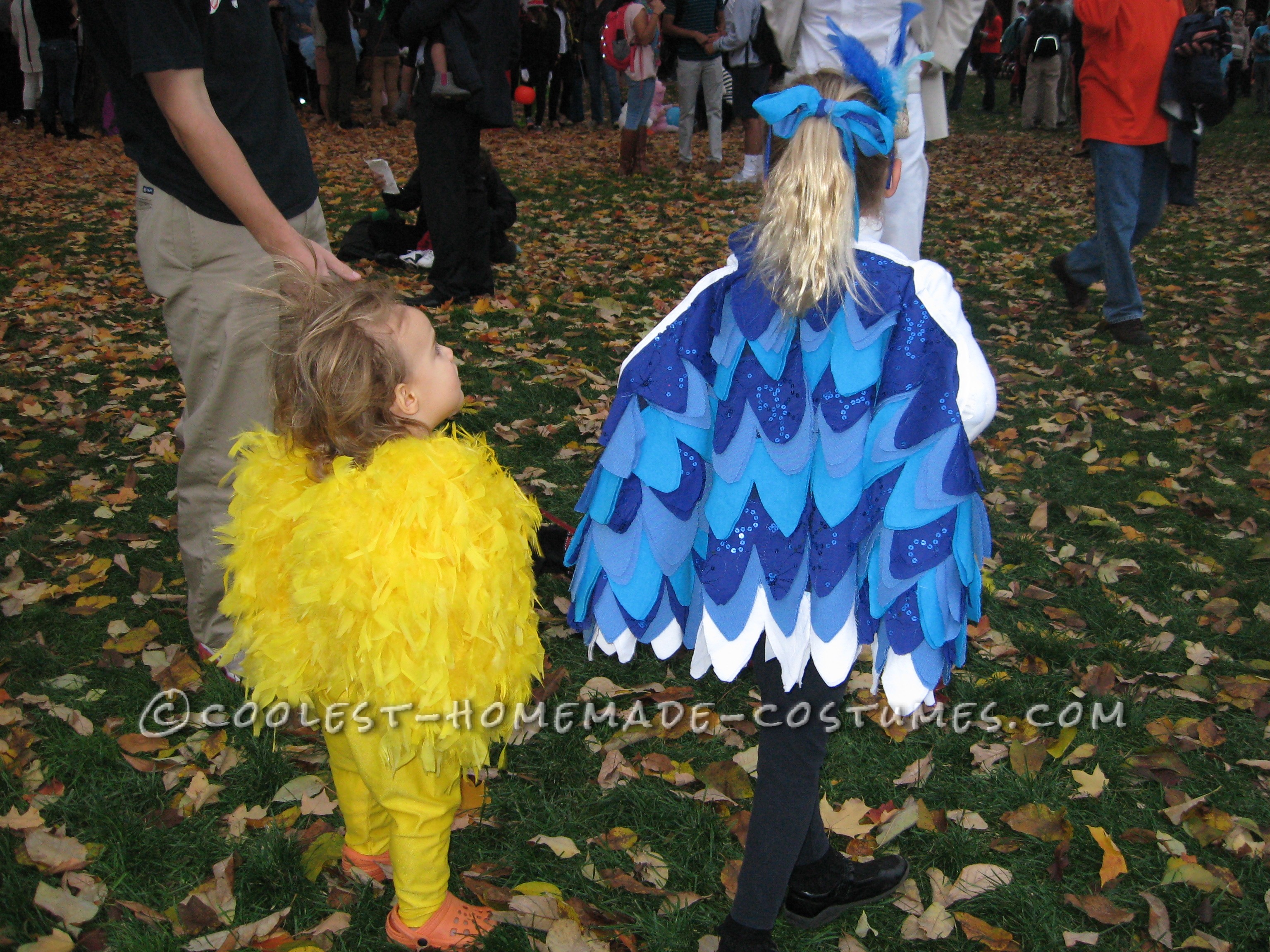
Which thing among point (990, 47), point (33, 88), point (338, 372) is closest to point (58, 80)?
point (33, 88)

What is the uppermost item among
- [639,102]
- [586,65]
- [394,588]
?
[586,65]

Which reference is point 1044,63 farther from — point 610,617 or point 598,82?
point 610,617

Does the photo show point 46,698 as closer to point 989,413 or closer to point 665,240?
point 989,413

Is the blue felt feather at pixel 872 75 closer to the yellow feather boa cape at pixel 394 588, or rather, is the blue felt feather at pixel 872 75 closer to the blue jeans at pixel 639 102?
the yellow feather boa cape at pixel 394 588

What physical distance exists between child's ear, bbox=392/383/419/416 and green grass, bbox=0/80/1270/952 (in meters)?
1.19

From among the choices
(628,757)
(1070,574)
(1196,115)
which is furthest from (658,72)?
(628,757)

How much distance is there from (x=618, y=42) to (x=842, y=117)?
9780 millimetres

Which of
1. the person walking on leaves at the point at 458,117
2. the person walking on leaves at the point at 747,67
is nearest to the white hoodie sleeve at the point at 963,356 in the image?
the person walking on leaves at the point at 458,117

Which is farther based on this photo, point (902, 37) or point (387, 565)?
point (902, 37)

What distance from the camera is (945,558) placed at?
5.74ft

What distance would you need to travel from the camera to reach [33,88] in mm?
12766

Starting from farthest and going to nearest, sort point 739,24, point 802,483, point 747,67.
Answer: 1. point 747,67
2. point 739,24
3. point 802,483

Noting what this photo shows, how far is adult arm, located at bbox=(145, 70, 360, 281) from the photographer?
225cm

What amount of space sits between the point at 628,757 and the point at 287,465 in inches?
54.0
